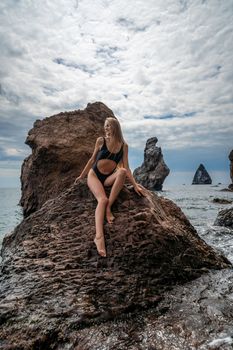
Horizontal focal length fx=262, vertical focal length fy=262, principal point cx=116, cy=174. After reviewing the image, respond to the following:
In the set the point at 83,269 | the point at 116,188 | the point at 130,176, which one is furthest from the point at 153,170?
the point at 83,269

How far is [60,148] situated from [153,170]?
55222 mm

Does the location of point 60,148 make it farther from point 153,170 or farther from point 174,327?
point 153,170

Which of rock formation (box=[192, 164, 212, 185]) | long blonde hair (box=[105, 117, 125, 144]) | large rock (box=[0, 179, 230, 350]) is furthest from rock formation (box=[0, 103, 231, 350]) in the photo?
rock formation (box=[192, 164, 212, 185])

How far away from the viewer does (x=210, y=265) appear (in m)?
4.56

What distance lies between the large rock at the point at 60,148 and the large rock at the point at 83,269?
37.7 feet

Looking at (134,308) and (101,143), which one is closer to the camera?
(134,308)

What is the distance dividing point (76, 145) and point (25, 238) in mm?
12256

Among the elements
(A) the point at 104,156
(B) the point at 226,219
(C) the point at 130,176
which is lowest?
(B) the point at 226,219

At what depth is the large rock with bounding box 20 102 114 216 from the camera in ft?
53.5

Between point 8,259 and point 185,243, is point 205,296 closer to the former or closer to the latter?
point 185,243

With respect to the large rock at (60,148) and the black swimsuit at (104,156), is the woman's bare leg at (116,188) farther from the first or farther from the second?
the large rock at (60,148)

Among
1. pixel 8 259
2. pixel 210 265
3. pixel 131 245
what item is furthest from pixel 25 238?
pixel 210 265

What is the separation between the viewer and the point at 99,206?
4285mm

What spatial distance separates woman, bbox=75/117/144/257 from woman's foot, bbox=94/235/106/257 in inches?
9.6
